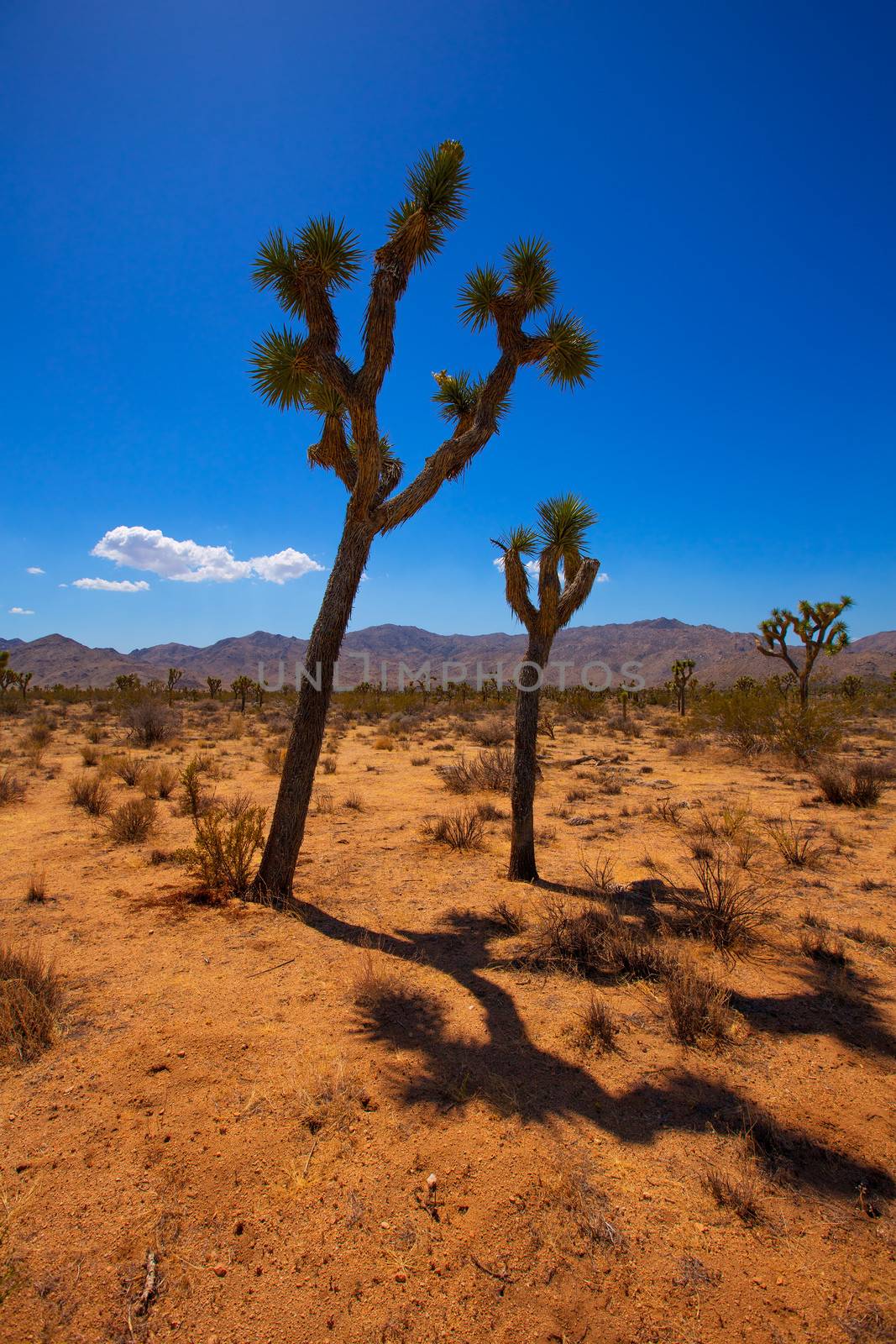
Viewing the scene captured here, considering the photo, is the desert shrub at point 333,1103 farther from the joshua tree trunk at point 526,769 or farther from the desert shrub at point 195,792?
the desert shrub at point 195,792

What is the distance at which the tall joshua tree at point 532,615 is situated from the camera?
6.42 m

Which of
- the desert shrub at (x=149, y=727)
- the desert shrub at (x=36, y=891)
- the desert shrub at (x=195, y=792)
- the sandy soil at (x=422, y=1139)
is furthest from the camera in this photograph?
the desert shrub at (x=149, y=727)

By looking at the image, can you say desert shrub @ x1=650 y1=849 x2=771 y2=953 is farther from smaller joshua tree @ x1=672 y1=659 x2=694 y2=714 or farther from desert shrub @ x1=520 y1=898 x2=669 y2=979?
smaller joshua tree @ x1=672 y1=659 x2=694 y2=714

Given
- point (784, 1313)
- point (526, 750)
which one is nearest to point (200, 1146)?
point (784, 1313)

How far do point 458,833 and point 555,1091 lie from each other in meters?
4.58

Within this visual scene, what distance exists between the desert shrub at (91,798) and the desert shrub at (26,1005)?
16.7 feet

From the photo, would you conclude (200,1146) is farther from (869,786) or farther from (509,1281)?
(869,786)

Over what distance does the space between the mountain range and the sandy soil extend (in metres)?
73.6

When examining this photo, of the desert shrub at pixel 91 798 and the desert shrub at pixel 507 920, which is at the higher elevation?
the desert shrub at pixel 91 798

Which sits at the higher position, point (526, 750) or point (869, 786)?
point (526, 750)

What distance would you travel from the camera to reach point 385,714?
27.7 metres

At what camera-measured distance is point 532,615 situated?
6.63 metres

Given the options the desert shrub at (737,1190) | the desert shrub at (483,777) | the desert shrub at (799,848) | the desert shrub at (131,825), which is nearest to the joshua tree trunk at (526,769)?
the desert shrub at (799,848)

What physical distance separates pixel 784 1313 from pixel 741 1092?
1.17 meters
